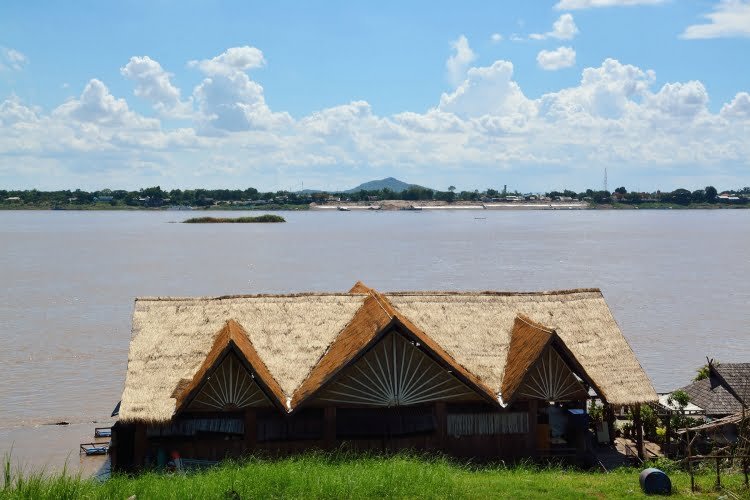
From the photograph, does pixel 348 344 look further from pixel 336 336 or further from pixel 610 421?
pixel 610 421

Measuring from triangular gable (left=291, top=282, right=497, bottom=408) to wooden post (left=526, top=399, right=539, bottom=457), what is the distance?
3.36ft

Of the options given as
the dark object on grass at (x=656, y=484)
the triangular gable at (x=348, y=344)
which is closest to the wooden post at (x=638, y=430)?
the dark object on grass at (x=656, y=484)

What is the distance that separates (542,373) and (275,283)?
140 ft

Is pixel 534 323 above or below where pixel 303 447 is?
above

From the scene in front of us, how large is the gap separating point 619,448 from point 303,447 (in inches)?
299

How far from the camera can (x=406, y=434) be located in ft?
59.1

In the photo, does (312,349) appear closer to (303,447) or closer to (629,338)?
(303,447)

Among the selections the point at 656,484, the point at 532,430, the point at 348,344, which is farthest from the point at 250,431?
the point at 656,484

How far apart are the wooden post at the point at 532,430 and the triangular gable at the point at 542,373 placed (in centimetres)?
24

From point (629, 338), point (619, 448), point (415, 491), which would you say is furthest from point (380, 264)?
point (415, 491)

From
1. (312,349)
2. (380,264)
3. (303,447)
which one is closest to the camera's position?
(303,447)

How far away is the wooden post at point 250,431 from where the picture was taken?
691 inches

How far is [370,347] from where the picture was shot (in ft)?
57.2

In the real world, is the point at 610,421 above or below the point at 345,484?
below
